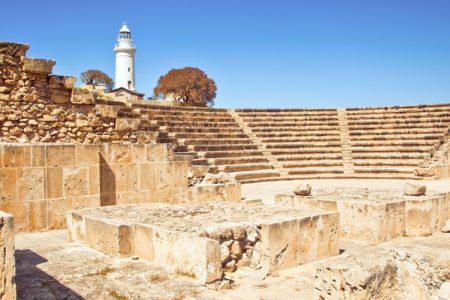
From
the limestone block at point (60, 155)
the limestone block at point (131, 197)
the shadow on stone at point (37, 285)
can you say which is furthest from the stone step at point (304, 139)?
the shadow on stone at point (37, 285)

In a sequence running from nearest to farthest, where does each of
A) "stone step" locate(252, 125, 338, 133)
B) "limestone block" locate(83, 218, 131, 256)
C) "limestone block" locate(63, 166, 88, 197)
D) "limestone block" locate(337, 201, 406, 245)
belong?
"limestone block" locate(83, 218, 131, 256), "limestone block" locate(337, 201, 406, 245), "limestone block" locate(63, 166, 88, 197), "stone step" locate(252, 125, 338, 133)

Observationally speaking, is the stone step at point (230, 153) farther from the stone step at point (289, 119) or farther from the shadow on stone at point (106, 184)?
the shadow on stone at point (106, 184)

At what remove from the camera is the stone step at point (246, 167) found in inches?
608

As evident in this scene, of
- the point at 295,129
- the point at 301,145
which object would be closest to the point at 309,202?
the point at 301,145

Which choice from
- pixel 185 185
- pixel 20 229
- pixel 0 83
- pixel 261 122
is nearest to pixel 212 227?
pixel 20 229

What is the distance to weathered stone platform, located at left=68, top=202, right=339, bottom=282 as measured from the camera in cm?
445

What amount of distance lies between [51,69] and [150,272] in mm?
5939

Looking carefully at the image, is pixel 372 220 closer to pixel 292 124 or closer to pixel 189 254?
pixel 189 254

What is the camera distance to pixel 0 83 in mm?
8617

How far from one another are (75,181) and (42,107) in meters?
1.93

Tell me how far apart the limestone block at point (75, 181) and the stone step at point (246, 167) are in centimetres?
731

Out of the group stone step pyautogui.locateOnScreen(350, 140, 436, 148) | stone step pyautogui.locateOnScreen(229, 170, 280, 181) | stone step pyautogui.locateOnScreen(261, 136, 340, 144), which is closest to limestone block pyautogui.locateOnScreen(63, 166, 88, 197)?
stone step pyautogui.locateOnScreen(229, 170, 280, 181)

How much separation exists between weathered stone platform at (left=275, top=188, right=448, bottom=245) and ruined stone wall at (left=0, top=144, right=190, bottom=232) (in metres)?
3.04

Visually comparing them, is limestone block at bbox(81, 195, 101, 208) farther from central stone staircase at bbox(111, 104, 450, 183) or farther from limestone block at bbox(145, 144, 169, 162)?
central stone staircase at bbox(111, 104, 450, 183)
